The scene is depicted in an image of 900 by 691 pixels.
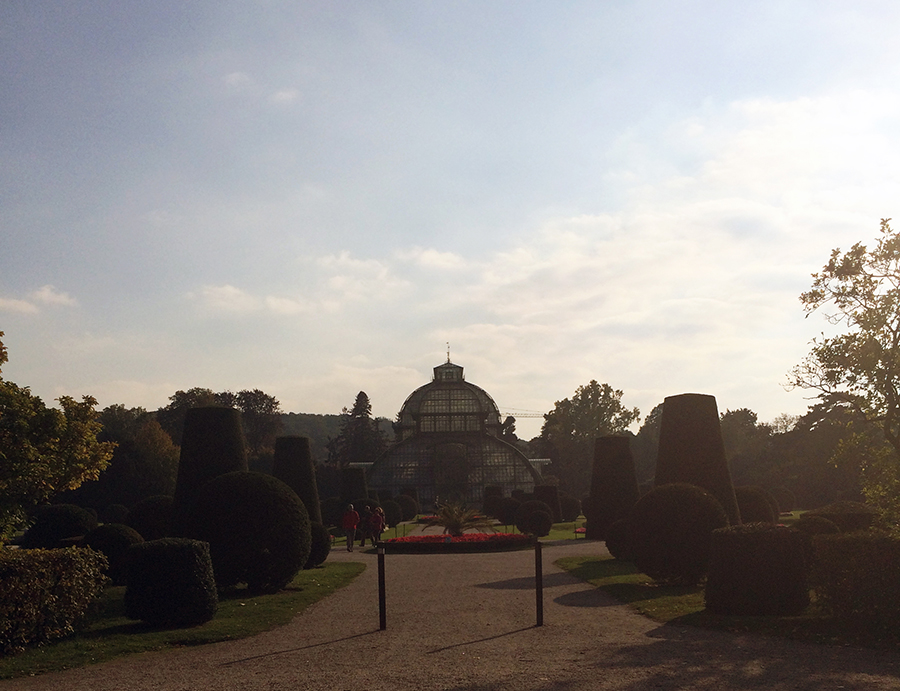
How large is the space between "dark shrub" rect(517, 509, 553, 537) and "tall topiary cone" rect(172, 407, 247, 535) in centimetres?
1918

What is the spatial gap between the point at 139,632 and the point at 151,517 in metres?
14.3

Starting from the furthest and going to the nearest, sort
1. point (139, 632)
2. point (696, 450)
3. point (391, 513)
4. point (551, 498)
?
point (551, 498) → point (391, 513) → point (696, 450) → point (139, 632)

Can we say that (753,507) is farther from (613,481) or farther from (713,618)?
(713,618)

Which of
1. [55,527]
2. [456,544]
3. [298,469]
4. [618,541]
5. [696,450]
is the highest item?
[696,450]

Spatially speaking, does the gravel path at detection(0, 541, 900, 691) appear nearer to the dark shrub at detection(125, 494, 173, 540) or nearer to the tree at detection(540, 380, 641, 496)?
the dark shrub at detection(125, 494, 173, 540)

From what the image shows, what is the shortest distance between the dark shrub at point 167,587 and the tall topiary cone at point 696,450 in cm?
1412

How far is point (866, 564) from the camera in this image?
38.0 feet

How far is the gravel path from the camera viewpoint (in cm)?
853

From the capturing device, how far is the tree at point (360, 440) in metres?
103

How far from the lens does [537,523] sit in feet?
124

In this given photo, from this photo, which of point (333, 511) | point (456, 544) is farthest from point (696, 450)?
point (333, 511)

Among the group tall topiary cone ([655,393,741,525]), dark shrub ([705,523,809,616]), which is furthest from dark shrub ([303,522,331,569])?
dark shrub ([705,523,809,616])

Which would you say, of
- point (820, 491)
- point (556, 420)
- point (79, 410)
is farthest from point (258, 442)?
point (79, 410)

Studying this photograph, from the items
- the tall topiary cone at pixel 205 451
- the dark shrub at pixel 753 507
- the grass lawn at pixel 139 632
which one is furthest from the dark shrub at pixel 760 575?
the dark shrub at pixel 753 507
